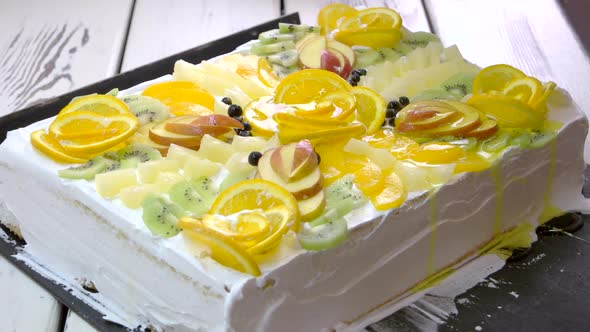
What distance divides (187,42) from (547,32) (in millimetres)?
1854

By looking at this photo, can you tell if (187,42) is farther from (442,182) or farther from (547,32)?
(442,182)

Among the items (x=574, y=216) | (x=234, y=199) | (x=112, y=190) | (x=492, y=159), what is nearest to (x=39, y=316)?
Answer: (x=112, y=190)

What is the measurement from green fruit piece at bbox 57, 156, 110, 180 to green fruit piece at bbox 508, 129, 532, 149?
54.6 inches

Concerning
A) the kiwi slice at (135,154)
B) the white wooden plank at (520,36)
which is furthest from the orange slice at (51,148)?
the white wooden plank at (520,36)

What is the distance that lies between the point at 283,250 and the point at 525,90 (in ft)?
4.12

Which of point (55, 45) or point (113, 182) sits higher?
point (113, 182)

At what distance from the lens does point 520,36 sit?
17.2 ft

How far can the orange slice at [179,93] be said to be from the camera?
150 inches

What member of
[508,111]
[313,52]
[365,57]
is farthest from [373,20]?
[508,111]

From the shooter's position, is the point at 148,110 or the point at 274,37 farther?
the point at 274,37

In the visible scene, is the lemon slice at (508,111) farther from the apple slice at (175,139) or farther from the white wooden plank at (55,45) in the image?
the white wooden plank at (55,45)

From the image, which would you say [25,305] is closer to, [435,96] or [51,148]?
[51,148]

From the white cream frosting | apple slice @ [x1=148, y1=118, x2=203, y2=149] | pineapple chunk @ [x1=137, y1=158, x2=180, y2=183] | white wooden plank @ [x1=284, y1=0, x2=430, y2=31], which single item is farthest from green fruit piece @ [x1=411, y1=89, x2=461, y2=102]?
white wooden plank @ [x1=284, y1=0, x2=430, y2=31]

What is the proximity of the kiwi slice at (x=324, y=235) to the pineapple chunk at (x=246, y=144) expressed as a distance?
478 mm
